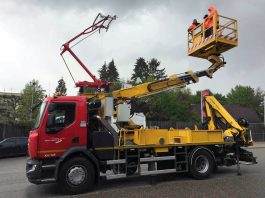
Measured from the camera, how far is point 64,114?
8680mm

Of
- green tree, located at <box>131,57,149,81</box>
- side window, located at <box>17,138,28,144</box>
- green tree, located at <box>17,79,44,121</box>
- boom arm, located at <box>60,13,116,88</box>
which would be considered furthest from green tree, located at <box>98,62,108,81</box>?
boom arm, located at <box>60,13,116,88</box>

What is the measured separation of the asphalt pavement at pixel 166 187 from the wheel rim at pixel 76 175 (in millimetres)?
432

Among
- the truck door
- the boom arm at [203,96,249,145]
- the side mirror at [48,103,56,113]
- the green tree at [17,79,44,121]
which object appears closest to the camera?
the truck door

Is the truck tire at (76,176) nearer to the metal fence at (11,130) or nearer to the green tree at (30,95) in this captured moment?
the metal fence at (11,130)

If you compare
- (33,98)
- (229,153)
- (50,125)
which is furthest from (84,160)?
(33,98)

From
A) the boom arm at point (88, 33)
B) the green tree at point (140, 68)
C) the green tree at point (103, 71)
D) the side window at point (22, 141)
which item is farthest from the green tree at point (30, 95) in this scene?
Result: the boom arm at point (88, 33)

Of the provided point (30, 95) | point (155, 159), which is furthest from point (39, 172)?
point (30, 95)

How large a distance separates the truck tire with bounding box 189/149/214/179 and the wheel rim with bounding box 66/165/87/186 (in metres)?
3.81

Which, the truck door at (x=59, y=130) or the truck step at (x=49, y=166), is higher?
the truck door at (x=59, y=130)

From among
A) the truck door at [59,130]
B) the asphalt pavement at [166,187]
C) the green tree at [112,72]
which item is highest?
the green tree at [112,72]

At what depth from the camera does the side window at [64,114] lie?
337 inches

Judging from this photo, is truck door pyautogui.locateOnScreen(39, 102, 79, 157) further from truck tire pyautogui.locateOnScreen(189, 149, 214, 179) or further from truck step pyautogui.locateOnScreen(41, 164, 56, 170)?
truck tire pyautogui.locateOnScreen(189, 149, 214, 179)

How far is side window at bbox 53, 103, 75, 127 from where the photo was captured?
8562mm

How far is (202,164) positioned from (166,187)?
2183 mm
